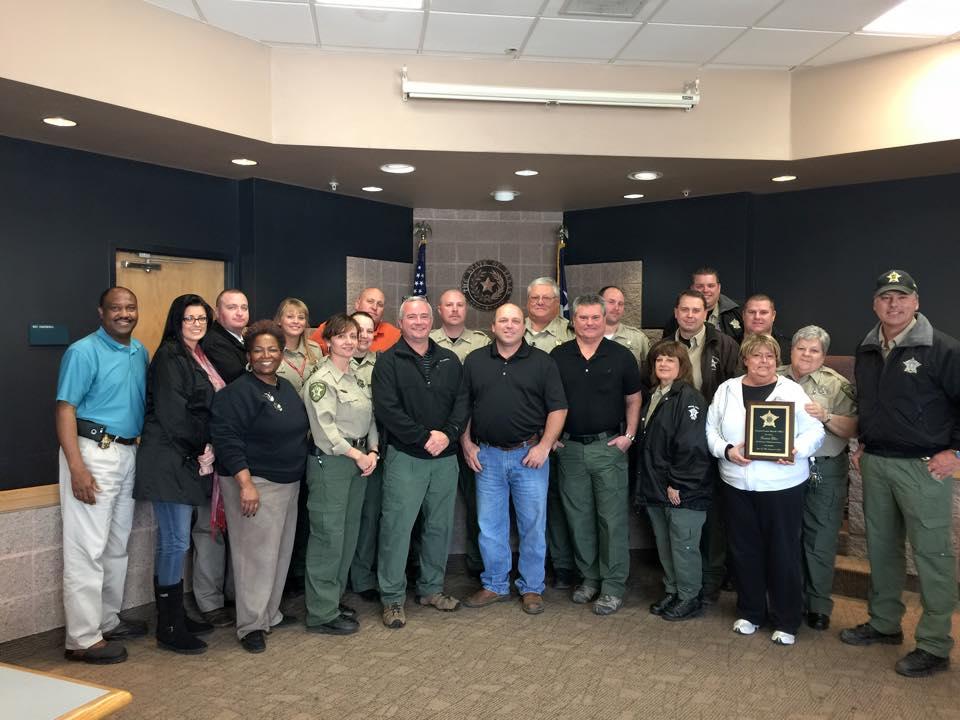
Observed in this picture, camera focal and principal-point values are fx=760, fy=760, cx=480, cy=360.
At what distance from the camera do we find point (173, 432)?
3609 millimetres

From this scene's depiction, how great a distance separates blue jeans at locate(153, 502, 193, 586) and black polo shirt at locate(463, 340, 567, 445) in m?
1.58

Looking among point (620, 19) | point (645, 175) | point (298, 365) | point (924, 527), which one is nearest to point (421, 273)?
point (645, 175)

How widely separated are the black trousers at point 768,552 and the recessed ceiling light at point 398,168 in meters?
3.34

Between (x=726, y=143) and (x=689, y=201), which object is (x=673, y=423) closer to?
(x=726, y=143)

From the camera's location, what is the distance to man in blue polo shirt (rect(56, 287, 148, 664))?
3.45 metres

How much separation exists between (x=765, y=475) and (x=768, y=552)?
0.42m

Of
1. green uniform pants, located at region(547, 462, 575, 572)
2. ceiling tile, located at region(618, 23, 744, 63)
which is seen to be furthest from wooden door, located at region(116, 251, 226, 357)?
ceiling tile, located at region(618, 23, 744, 63)

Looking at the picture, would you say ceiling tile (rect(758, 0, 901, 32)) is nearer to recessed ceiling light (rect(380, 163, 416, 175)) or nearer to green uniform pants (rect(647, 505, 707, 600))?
recessed ceiling light (rect(380, 163, 416, 175))

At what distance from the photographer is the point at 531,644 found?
379 centimetres

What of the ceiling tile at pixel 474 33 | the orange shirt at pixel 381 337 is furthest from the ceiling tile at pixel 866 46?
the orange shirt at pixel 381 337

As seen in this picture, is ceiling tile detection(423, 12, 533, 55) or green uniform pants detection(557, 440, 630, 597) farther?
ceiling tile detection(423, 12, 533, 55)

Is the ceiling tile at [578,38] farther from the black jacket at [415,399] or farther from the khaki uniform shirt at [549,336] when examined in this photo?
the black jacket at [415,399]

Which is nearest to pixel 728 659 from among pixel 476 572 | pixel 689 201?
pixel 476 572

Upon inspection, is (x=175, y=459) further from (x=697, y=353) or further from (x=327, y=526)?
(x=697, y=353)
